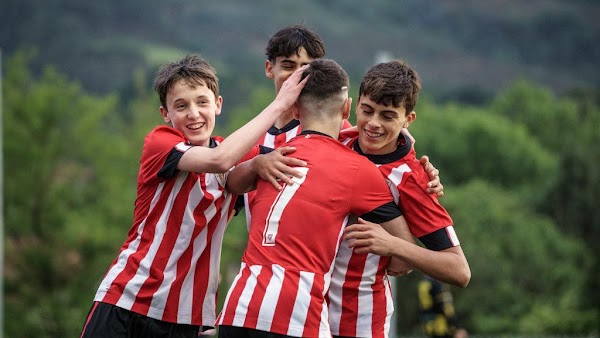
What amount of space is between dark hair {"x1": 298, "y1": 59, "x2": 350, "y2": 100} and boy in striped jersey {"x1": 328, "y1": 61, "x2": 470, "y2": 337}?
0.16 meters

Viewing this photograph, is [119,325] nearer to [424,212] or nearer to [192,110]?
[192,110]

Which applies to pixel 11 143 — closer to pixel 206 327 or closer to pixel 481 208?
pixel 481 208

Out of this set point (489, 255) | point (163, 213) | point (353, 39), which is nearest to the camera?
point (163, 213)

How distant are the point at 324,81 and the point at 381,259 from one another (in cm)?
84

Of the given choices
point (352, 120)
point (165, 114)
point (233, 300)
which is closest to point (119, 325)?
point (233, 300)

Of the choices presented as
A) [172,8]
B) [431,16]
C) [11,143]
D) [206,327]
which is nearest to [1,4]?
[172,8]

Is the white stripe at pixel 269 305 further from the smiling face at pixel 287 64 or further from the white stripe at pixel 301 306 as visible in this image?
the smiling face at pixel 287 64

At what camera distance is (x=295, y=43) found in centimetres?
515

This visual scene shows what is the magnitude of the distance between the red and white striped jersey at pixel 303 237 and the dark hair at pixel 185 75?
0.70 meters

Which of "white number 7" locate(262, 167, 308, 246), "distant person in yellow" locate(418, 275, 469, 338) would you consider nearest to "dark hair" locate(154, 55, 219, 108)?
"white number 7" locate(262, 167, 308, 246)

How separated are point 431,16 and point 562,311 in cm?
7275

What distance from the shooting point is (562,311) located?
28.2 metres

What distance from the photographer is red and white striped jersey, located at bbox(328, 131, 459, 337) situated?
4270mm

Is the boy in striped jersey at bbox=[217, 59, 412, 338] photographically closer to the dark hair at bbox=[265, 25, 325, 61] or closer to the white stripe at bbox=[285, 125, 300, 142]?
the white stripe at bbox=[285, 125, 300, 142]
